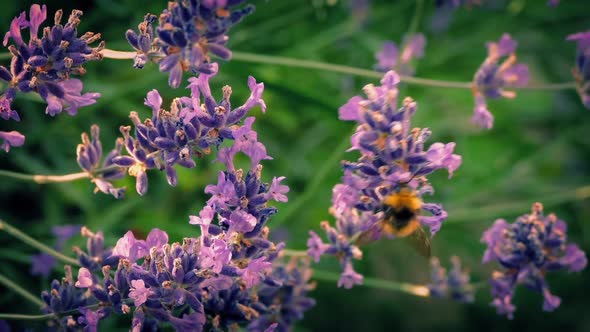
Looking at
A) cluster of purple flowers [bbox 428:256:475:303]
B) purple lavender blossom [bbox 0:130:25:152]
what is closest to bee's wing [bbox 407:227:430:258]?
cluster of purple flowers [bbox 428:256:475:303]

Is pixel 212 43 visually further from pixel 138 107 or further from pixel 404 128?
pixel 138 107

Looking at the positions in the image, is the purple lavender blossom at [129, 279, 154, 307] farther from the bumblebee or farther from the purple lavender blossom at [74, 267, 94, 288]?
the bumblebee

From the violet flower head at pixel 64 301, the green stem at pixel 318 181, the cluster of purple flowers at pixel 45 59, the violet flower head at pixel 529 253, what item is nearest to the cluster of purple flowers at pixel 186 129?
the cluster of purple flowers at pixel 45 59

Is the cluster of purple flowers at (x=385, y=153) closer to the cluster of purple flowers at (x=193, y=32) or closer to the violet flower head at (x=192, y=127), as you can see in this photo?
the violet flower head at (x=192, y=127)

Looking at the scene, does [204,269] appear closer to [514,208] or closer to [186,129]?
[186,129]

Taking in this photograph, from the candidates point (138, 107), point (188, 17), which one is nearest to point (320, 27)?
point (138, 107)

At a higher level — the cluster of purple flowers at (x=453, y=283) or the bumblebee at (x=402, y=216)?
the cluster of purple flowers at (x=453, y=283)

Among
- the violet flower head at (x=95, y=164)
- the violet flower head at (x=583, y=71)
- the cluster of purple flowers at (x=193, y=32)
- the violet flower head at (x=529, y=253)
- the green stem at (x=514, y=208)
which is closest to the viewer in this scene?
the cluster of purple flowers at (x=193, y=32)
